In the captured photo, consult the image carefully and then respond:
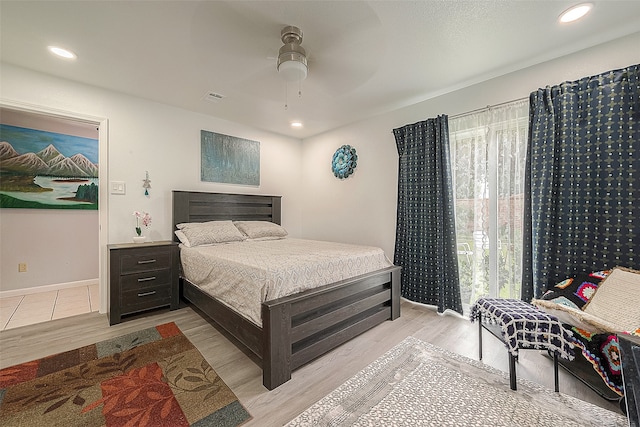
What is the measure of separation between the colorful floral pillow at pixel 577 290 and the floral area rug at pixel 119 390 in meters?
2.24

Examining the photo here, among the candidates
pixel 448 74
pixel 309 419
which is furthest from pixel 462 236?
pixel 309 419

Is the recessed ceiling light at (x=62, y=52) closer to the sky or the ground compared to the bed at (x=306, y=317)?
closer to the sky

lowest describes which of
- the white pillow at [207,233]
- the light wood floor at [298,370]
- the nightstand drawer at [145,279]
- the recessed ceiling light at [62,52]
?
the light wood floor at [298,370]

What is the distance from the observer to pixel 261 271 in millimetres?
1807

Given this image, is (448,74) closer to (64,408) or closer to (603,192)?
(603,192)

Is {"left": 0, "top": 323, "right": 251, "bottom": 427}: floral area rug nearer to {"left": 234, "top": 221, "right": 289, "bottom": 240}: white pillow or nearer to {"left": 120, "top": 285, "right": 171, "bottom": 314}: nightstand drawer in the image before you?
{"left": 120, "top": 285, "right": 171, "bottom": 314}: nightstand drawer

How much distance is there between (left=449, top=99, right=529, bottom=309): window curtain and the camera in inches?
95.0

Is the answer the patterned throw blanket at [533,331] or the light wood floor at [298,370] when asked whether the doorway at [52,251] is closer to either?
the light wood floor at [298,370]

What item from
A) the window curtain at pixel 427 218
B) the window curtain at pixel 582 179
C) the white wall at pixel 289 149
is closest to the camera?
the window curtain at pixel 582 179

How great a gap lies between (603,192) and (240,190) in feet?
13.2

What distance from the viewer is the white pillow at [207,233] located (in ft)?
9.86

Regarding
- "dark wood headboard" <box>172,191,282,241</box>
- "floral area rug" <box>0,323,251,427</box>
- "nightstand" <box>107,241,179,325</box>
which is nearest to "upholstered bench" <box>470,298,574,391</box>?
"floral area rug" <box>0,323,251,427</box>

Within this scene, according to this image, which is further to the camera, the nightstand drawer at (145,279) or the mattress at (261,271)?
the nightstand drawer at (145,279)

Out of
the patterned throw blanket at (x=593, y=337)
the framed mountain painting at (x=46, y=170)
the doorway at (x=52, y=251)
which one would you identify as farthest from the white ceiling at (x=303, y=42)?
the patterned throw blanket at (x=593, y=337)
